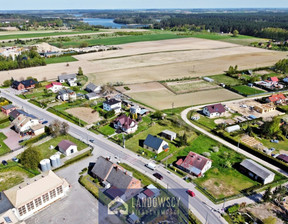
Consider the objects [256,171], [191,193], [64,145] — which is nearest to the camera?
[191,193]

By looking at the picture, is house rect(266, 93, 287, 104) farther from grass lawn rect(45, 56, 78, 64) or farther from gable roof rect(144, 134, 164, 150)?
grass lawn rect(45, 56, 78, 64)

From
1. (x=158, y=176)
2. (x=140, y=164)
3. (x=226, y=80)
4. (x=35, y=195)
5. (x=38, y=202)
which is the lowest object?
(x=140, y=164)

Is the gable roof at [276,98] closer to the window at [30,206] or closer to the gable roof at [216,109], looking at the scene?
the gable roof at [216,109]

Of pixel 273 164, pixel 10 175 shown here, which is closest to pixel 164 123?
pixel 273 164

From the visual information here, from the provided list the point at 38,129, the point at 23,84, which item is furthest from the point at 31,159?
the point at 23,84

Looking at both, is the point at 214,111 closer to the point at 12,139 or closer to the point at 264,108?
the point at 264,108

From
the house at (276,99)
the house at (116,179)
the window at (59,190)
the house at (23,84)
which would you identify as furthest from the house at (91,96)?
the house at (276,99)

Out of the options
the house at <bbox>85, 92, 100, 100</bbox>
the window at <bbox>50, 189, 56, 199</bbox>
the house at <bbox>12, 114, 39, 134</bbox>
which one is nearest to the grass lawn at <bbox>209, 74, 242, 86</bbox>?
the house at <bbox>85, 92, 100, 100</bbox>
